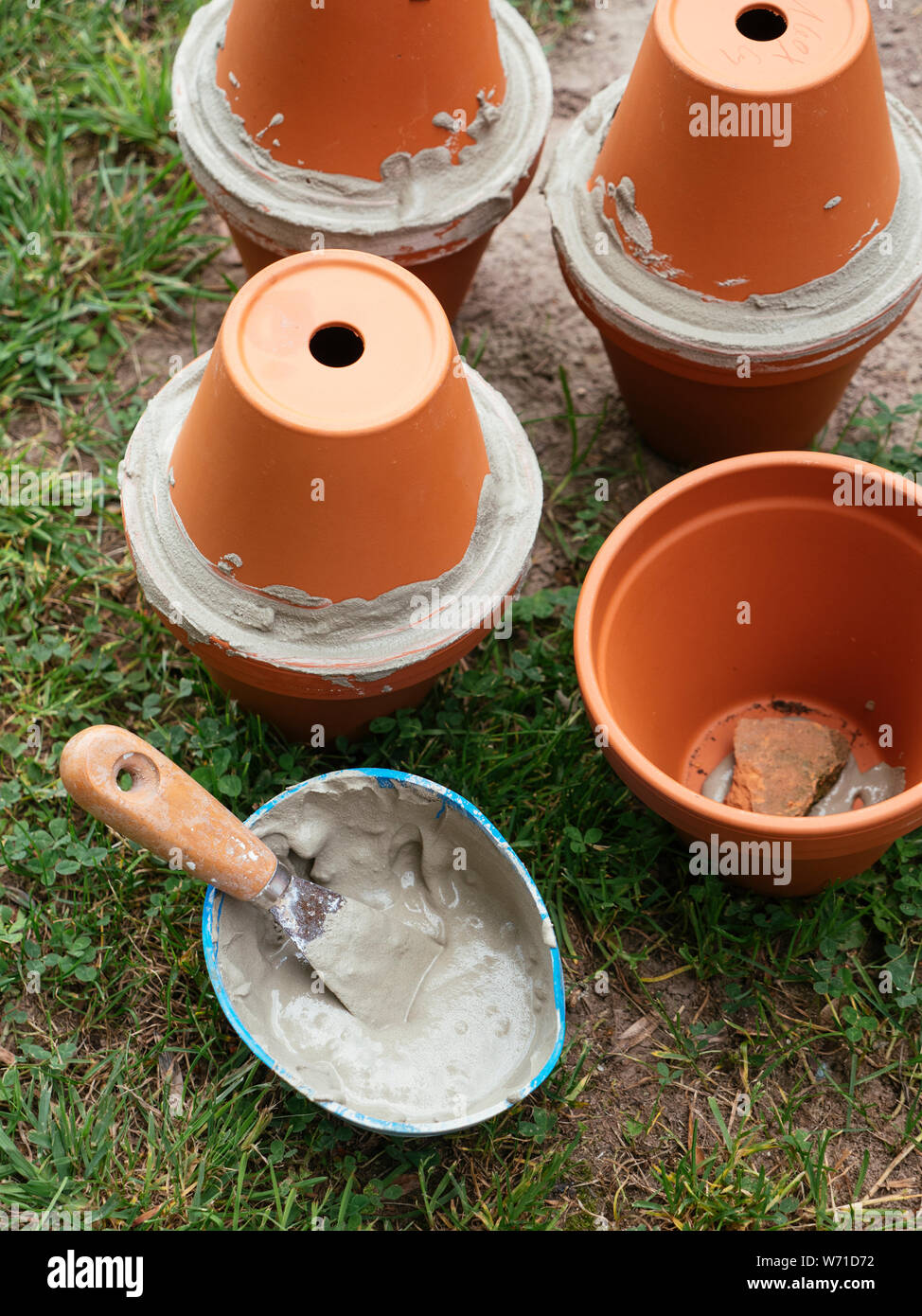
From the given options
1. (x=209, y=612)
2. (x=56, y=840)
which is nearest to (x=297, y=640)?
(x=209, y=612)

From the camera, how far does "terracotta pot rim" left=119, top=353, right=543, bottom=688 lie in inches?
70.2

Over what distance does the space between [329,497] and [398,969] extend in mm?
711

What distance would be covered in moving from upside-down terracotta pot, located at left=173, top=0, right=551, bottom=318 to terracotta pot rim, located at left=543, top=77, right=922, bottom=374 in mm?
162

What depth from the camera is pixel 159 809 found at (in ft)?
5.42

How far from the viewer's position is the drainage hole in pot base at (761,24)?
192 centimetres

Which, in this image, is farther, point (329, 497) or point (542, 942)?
point (542, 942)

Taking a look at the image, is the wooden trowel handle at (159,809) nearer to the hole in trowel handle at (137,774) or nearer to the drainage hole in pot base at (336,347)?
the hole in trowel handle at (137,774)

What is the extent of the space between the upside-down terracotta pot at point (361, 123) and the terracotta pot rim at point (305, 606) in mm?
425

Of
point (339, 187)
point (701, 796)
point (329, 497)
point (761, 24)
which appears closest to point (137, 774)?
point (329, 497)

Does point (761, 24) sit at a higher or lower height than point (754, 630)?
higher

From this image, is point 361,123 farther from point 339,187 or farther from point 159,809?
point 159,809

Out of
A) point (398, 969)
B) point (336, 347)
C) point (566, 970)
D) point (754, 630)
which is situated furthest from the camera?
point (754, 630)

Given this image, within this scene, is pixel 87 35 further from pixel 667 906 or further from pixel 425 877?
pixel 667 906

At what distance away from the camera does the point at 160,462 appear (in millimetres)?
1906
